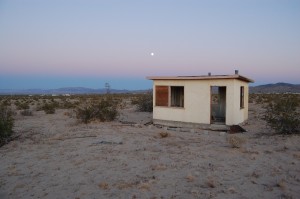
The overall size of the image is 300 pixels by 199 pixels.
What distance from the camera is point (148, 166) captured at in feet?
29.5

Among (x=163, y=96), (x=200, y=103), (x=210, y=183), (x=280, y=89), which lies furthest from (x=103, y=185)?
(x=280, y=89)

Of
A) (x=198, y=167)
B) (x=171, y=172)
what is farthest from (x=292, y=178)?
(x=171, y=172)

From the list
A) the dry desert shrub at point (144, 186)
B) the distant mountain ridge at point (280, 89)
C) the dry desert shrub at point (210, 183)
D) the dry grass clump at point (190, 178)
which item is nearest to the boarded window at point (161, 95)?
the dry grass clump at point (190, 178)

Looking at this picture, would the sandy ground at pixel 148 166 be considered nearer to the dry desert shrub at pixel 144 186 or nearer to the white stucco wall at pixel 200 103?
the dry desert shrub at pixel 144 186

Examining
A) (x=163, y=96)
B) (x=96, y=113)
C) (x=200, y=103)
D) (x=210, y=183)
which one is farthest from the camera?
(x=96, y=113)

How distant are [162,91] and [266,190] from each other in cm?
1104

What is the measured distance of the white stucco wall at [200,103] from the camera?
1568 centimetres

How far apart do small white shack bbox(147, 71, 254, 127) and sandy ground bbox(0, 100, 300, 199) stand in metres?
2.46

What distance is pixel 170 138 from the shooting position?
13.2 meters

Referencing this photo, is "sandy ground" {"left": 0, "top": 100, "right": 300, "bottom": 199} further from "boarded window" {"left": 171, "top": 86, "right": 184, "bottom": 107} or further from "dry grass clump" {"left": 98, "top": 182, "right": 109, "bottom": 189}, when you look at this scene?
"boarded window" {"left": 171, "top": 86, "right": 184, "bottom": 107}

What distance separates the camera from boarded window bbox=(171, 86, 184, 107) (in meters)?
18.4

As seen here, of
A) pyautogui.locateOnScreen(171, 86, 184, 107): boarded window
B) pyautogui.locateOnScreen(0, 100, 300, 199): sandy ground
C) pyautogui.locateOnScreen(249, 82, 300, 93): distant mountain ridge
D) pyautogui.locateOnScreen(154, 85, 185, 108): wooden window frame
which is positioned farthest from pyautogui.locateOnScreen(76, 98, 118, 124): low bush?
pyautogui.locateOnScreen(249, 82, 300, 93): distant mountain ridge

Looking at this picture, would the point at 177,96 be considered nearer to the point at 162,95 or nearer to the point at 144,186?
the point at 162,95

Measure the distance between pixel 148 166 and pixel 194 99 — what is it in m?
8.07
